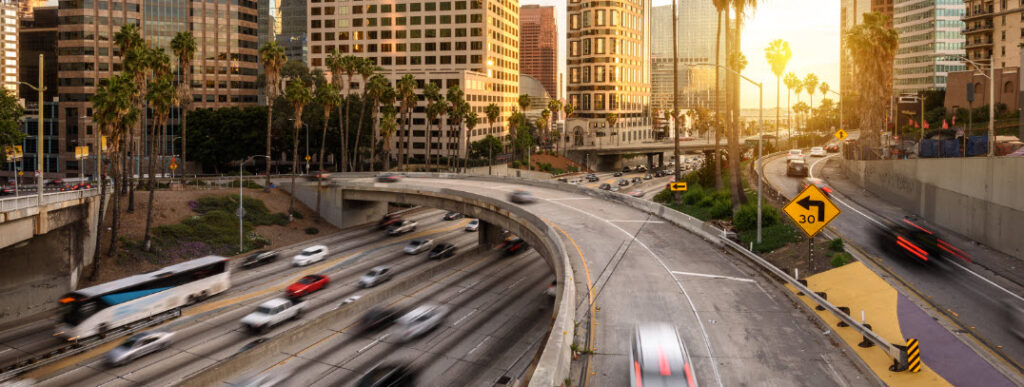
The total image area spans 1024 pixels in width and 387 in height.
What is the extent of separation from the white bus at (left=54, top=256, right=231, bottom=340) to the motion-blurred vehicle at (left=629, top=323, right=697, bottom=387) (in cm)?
3517

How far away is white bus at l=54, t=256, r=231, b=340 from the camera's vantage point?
38125 mm

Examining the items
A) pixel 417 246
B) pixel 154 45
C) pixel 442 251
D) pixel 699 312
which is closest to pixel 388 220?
pixel 417 246

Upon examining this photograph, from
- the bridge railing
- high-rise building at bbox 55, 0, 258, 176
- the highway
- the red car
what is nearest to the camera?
the highway

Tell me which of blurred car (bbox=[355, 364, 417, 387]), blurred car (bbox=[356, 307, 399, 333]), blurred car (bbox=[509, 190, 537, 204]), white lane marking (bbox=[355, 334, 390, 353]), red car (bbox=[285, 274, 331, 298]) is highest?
blurred car (bbox=[509, 190, 537, 204])

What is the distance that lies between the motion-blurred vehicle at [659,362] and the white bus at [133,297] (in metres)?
35.2

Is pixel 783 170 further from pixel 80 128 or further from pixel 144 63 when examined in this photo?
pixel 80 128

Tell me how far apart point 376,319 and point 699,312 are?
25.1m

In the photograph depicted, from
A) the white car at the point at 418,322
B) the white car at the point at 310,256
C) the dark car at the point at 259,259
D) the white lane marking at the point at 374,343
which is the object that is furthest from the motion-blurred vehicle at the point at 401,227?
the white lane marking at the point at 374,343

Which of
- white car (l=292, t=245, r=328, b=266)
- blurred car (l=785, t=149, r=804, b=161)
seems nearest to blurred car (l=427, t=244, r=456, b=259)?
white car (l=292, t=245, r=328, b=266)

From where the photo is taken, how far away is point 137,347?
117 feet

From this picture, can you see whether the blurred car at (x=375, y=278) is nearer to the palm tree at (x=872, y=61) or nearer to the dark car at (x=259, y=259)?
the dark car at (x=259, y=259)

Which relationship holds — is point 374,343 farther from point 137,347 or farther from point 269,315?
point 137,347

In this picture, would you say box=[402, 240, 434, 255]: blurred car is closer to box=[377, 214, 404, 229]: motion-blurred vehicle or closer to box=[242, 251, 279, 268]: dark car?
box=[377, 214, 404, 229]: motion-blurred vehicle

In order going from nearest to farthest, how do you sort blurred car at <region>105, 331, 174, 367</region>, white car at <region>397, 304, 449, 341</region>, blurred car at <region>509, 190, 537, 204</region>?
1. blurred car at <region>105, 331, 174, 367</region>
2. white car at <region>397, 304, 449, 341</region>
3. blurred car at <region>509, 190, 537, 204</region>
